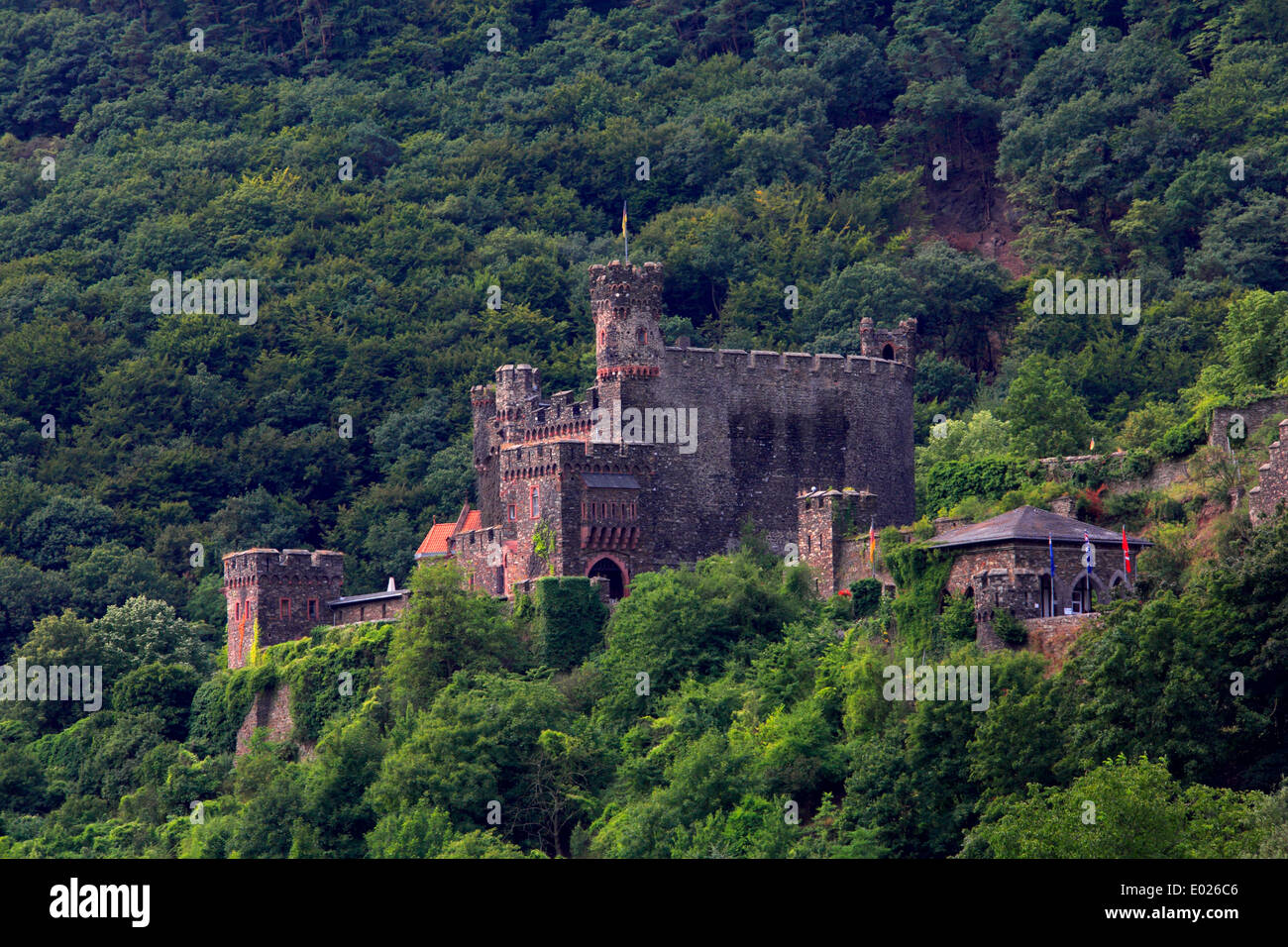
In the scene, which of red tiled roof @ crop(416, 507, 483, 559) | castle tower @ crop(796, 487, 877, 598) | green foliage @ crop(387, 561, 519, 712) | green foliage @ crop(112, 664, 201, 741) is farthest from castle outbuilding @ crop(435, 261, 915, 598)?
green foliage @ crop(112, 664, 201, 741)

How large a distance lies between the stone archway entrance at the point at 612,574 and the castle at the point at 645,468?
0.04 m

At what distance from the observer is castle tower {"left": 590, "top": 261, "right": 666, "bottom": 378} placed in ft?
246

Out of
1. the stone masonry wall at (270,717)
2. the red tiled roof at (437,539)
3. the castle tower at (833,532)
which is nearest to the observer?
the castle tower at (833,532)

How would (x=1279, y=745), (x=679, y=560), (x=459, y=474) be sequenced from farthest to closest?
(x=459, y=474) < (x=679, y=560) < (x=1279, y=745)

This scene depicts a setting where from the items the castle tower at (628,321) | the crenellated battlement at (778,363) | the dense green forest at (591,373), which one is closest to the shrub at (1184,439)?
the dense green forest at (591,373)

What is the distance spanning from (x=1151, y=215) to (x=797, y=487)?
3591 centimetres

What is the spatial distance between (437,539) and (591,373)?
15902 millimetres

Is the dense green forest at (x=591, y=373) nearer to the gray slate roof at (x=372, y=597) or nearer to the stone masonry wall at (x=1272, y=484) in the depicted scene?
the stone masonry wall at (x=1272, y=484)

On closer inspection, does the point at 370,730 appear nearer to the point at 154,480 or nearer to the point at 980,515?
the point at 980,515

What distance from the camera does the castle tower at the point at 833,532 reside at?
228 feet

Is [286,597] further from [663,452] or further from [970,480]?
[970,480]

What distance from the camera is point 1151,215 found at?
10638cm

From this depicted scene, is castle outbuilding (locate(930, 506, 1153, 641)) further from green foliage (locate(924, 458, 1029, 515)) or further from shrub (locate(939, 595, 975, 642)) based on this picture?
green foliage (locate(924, 458, 1029, 515))

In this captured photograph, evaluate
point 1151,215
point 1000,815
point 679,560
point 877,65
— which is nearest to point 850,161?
point 877,65
